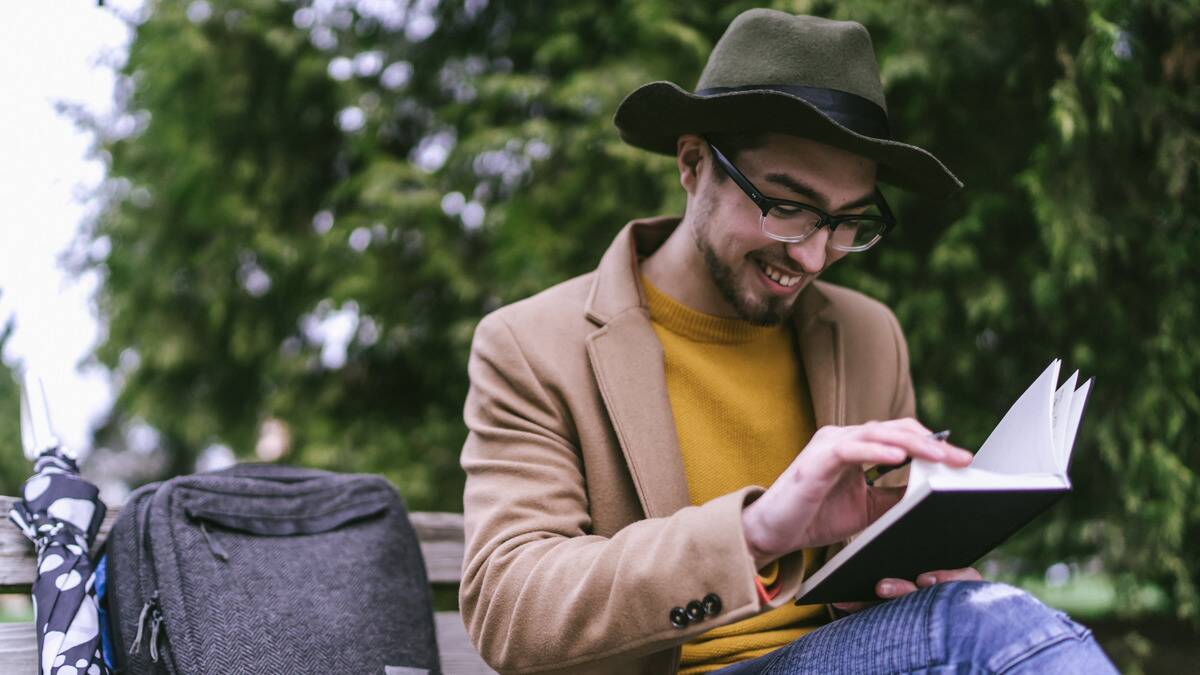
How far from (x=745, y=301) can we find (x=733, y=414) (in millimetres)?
231

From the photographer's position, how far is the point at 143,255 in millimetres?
4074

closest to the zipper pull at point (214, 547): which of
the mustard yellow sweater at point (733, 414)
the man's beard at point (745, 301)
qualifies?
the mustard yellow sweater at point (733, 414)

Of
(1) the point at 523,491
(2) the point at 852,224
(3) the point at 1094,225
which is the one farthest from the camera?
(3) the point at 1094,225

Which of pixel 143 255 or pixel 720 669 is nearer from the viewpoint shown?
pixel 720 669

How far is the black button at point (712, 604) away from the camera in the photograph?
1.45 m

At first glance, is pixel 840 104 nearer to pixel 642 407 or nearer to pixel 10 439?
pixel 642 407

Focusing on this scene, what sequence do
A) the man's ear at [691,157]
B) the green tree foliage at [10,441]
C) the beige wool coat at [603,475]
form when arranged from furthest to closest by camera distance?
the green tree foliage at [10,441] < the man's ear at [691,157] < the beige wool coat at [603,475]

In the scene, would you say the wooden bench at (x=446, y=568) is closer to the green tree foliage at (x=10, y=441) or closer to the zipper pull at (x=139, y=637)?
the zipper pull at (x=139, y=637)

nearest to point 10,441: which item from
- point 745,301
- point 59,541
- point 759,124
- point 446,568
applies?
point 446,568

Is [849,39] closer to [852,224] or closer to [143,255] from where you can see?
[852,224]

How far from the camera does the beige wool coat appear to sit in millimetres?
1496

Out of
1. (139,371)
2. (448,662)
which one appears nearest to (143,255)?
(139,371)

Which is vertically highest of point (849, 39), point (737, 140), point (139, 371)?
point (849, 39)

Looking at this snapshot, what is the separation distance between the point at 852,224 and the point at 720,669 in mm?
855
